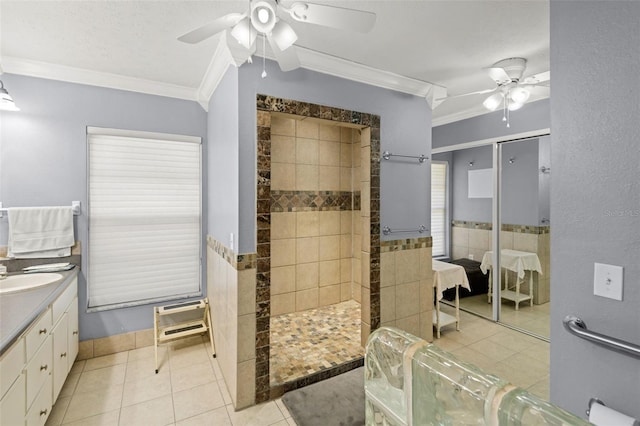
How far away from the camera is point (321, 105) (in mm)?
2389

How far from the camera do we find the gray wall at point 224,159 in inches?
85.4

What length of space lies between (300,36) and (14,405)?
2.59 meters

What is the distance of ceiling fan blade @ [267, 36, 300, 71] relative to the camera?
1616mm

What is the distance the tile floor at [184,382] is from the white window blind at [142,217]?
1.83 ft

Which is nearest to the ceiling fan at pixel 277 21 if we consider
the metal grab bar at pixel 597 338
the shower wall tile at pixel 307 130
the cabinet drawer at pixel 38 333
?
the metal grab bar at pixel 597 338

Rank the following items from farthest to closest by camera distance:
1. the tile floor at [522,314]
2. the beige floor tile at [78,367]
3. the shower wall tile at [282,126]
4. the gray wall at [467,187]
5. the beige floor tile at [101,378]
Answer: the gray wall at [467,187] < the shower wall tile at [282,126] < the tile floor at [522,314] < the beige floor tile at [78,367] < the beige floor tile at [101,378]

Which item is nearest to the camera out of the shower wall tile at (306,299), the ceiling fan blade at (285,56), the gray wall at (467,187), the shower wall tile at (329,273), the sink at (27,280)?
the ceiling fan blade at (285,56)

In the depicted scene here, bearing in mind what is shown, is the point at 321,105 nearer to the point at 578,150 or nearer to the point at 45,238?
the point at 578,150

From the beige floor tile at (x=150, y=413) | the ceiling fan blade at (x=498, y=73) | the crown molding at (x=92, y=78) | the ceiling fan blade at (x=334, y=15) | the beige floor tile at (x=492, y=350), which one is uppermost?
the crown molding at (x=92, y=78)

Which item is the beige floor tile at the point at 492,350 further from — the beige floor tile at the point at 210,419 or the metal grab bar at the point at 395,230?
the beige floor tile at the point at 210,419

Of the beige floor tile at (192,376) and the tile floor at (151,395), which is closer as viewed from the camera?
the tile floor at (151,395)

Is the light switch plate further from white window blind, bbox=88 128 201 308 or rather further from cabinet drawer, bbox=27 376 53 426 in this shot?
white window blind, bbox=88 128 201 308

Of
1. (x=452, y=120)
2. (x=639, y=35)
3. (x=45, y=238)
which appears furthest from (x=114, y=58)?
(x=452, y=120)

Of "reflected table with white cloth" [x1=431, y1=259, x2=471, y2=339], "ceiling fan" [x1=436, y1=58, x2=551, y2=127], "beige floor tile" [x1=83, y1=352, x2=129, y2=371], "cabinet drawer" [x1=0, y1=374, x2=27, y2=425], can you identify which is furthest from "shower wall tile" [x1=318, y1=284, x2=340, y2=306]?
"cabinet drawer" [x1=0, y1=374, x2=27, y2=425]
